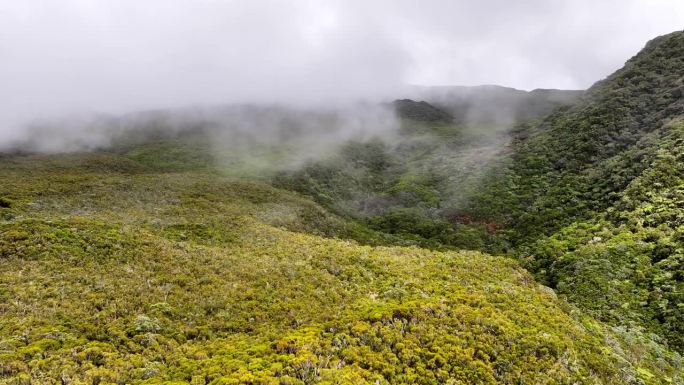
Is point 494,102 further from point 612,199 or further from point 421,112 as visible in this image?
point 612,199

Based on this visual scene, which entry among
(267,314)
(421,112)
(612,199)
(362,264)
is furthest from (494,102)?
(267,314)

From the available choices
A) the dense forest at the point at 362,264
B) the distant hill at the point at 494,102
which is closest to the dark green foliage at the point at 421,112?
the distant hill at the point at 494,102

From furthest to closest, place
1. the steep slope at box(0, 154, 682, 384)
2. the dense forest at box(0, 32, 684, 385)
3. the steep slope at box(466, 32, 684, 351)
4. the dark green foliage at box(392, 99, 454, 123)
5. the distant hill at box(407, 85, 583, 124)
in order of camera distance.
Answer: the dark green foliage at box(392, 99, 454, 123) < the distant hill at box(407, 85, 583, 124) < the steep slope at box(466, 32, 684, 351) < the dense forest at box(0, 32, 684, 385) < the steep slope at box(0, 154, 682, 384)

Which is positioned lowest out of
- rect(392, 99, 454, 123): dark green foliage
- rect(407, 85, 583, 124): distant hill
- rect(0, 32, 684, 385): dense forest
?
rect(0, 32, 684, 385): dense forest

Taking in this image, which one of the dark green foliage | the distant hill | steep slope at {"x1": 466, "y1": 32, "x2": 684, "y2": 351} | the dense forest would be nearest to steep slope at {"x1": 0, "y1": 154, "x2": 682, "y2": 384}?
the dense forest

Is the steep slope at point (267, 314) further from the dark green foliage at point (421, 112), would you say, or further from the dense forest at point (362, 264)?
the dark green foliage at point (421, 112)

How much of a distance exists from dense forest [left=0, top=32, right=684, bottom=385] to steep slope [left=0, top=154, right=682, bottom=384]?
109 millimetres

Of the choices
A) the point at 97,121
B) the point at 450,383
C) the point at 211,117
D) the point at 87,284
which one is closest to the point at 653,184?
the point at 450,383

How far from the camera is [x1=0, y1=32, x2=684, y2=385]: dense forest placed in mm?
16266

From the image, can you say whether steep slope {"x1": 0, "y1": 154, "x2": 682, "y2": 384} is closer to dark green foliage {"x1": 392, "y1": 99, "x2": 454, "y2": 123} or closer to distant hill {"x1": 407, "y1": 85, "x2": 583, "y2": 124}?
distant hill {"x1": 407, "y1": 85, "x2": 583, "y2": 124}

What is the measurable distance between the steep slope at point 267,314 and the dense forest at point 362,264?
109 mm

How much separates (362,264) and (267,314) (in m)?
9.45

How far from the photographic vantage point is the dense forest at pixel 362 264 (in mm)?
16266

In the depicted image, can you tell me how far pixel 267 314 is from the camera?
2014cm
